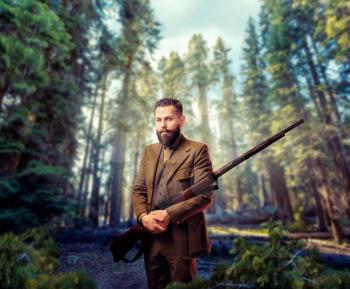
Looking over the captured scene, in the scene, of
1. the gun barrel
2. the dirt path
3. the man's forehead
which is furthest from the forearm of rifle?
the dirt path

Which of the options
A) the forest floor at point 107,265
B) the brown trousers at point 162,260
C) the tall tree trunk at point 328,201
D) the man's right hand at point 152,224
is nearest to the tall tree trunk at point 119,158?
the forest floor at point 107,265

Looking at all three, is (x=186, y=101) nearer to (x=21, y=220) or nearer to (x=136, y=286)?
(x=21, y=220)

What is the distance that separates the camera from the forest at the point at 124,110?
597 centimetres

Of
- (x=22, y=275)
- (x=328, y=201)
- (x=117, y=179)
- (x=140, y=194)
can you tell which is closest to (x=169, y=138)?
(x=140, y=194)

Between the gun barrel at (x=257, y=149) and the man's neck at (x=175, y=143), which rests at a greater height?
the man's neck at (x=175, y=143)

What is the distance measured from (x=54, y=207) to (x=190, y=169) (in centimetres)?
682

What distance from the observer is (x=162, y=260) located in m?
2.59

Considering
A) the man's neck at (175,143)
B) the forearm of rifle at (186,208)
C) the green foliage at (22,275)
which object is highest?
the man's neck at (175,143)

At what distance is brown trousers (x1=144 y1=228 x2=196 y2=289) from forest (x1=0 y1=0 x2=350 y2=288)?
2.05ft

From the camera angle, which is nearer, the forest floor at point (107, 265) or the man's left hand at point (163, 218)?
the man's left hand at point (163, 218)

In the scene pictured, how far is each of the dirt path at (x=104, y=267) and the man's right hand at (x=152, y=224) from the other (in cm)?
208

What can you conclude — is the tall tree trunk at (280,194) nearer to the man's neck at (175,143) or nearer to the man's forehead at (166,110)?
the man's neck at (175,143)

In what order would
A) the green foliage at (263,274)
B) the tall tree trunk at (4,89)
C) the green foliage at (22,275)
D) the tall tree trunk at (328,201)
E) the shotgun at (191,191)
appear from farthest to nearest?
the tall tree trunk at (328,201) < the tall tree trunk at (4,89) < the shotgun at (191,191) < the green foliage at (22,275) < the green foliage at (263,274)

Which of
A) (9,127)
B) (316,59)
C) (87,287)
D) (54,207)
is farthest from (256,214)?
(87,287)
